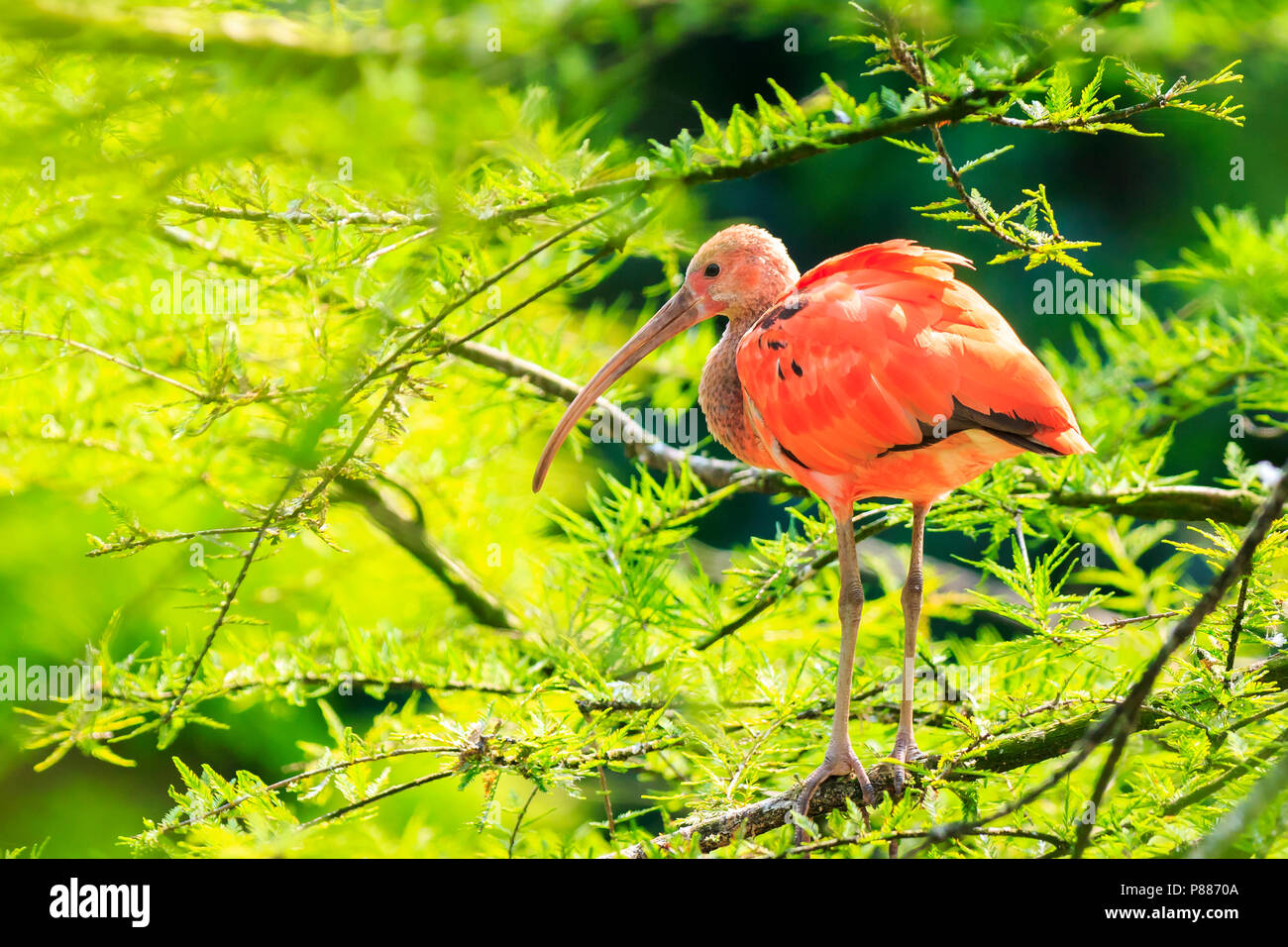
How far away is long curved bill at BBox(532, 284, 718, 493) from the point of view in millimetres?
708

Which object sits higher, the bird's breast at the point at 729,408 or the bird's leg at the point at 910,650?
the bird's breast at the point at 729,408

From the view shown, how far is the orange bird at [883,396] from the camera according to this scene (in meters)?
0.59

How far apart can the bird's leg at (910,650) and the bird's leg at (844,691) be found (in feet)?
0.11

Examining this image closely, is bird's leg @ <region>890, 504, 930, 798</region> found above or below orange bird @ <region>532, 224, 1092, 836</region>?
below

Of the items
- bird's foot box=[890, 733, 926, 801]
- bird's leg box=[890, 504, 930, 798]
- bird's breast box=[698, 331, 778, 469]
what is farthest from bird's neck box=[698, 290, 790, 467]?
bird's foot box=[890, 733, 926, 801]

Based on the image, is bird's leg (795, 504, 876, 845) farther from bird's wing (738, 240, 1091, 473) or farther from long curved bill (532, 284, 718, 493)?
long curved bill (532, 284, 718, 493)

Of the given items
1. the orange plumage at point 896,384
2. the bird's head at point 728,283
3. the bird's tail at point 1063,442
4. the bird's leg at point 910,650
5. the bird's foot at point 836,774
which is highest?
the bird's head at point 728,283

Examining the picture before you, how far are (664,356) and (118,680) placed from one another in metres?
0.70

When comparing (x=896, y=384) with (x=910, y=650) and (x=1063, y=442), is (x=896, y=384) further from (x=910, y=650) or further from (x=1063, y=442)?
(x=910, y=650)

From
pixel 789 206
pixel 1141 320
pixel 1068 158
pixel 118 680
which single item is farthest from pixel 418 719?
pixel 1068 158

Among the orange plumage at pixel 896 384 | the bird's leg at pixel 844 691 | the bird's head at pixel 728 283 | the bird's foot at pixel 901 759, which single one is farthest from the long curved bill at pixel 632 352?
the bird's foot at pixel 901 759

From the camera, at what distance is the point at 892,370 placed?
605 millimetres

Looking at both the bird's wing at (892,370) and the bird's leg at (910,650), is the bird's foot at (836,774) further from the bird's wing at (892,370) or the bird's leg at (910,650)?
the bird's wing at (892,370)

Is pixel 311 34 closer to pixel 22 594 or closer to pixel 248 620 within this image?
pixel 248 620
